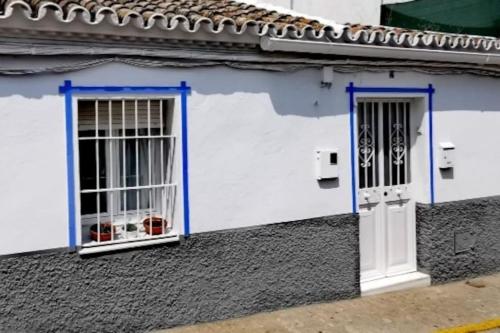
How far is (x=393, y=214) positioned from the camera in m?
8.30

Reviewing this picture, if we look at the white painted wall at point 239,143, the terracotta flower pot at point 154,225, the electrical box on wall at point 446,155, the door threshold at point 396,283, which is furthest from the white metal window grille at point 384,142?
the terracotta flower pot at point 154,225

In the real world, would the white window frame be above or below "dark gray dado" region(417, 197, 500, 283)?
above

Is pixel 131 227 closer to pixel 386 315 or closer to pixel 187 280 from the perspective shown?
pixel 187 280

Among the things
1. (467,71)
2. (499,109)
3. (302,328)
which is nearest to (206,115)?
(302,328)

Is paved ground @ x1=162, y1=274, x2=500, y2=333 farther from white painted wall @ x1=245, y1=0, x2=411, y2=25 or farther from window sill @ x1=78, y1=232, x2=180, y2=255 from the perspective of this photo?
white painted wall @ x1=245, y1=0, x2=411, y2=25

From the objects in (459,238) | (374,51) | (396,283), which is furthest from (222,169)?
(459,238)

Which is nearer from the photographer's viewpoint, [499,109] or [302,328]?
[302,328]

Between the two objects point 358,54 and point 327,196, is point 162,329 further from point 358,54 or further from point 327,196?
point 358,54

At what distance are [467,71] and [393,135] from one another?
1.44 m

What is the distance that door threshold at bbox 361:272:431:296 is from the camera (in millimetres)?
7855

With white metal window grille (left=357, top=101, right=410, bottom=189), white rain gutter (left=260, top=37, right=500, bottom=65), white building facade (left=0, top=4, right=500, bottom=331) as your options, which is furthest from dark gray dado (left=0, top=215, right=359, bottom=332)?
white rain gutter (left=260, top=37, right=500, bottom=65)

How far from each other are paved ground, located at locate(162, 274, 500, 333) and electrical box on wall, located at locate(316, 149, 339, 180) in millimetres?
1550

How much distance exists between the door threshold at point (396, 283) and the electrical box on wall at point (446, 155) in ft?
4.93

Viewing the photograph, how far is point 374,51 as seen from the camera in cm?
732
